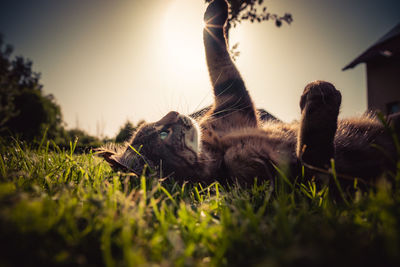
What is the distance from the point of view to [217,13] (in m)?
2.24

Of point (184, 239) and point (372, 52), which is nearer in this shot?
point (184, 239)

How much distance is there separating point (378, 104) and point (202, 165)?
12.5 meters

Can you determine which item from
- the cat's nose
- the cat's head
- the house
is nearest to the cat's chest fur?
the cat's head

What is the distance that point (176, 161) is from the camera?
164 cm

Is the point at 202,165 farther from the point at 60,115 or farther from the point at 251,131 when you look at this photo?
the point at 60,115

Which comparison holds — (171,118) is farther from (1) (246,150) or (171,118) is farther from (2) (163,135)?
(1) (246,150)

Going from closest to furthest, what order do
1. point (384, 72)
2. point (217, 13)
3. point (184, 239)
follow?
1. point (184, 239)
2. point (217, 13)
3. point (384, 72)

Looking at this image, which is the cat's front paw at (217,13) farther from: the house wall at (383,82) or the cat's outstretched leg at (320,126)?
the house wall at (383,82)

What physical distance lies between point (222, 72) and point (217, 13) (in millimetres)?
658

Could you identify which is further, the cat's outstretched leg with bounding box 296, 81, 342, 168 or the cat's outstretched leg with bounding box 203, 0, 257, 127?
the cat's outstretched leg with bounding box 203, 0, 257, 127

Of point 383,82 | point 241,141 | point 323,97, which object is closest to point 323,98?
point 323,97

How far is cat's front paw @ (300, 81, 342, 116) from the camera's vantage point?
3.78ft

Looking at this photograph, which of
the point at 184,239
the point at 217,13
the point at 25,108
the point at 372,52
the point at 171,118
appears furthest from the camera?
the point at 25,108

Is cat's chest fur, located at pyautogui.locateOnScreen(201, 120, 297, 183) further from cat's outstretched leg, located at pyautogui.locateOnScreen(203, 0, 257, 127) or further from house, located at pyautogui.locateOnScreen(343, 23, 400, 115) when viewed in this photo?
house, located at pyautogui.locateOnScreen(343, 23, 400, 115)
